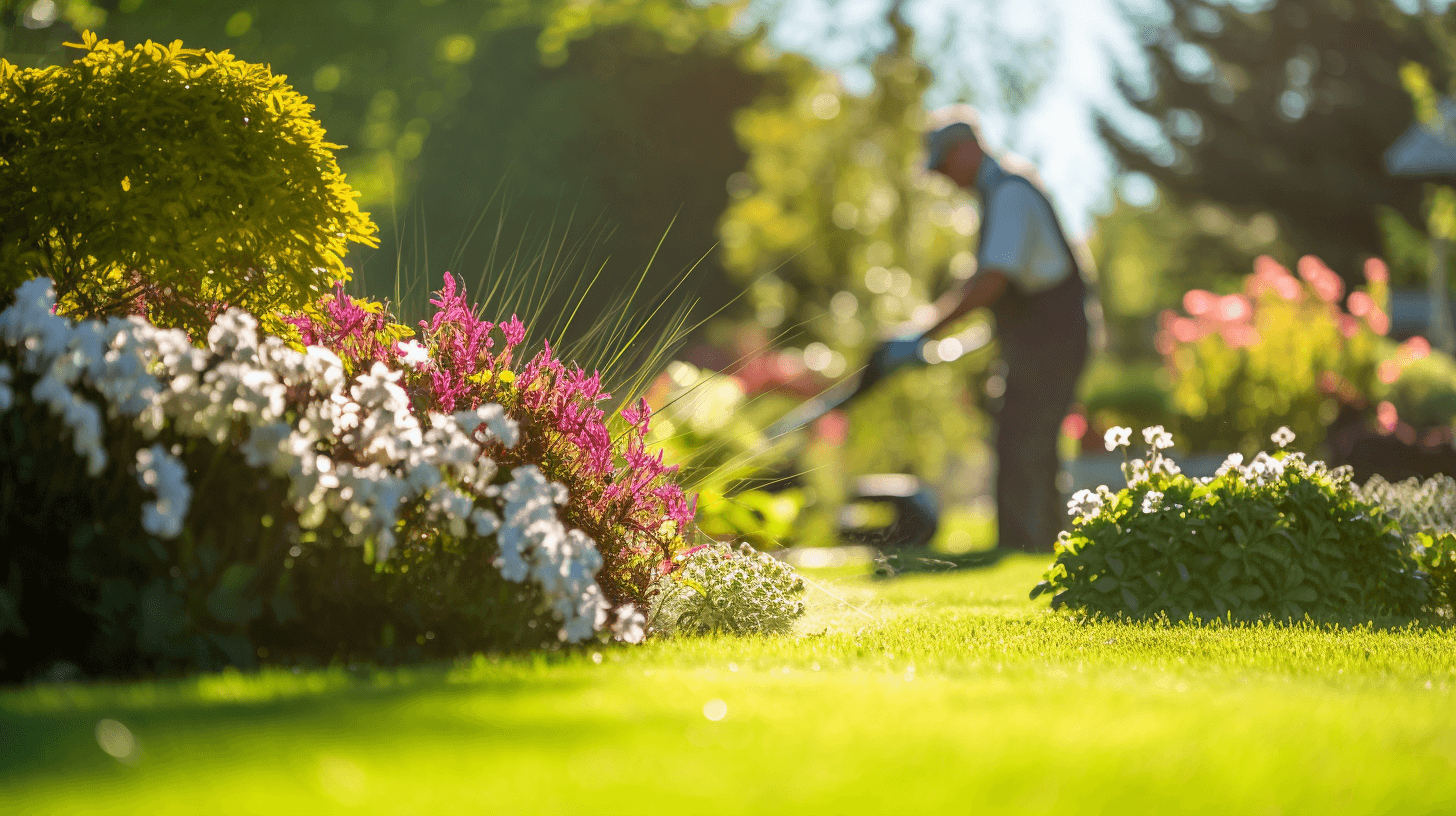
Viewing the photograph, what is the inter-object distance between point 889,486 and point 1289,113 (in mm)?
21317

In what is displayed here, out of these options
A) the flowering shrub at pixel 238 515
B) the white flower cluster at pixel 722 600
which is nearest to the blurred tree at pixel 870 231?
the white flower cluster at pixel 722 600

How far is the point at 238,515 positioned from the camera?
13.0 ft

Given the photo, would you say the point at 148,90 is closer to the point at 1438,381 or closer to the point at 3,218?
the point at 3,218

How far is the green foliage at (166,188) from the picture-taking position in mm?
4711

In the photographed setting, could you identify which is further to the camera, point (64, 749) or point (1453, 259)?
point (1453, 259)

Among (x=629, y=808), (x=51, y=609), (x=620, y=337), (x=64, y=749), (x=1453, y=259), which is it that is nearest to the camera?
(x=629, y=808)

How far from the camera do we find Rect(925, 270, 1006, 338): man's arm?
897cm

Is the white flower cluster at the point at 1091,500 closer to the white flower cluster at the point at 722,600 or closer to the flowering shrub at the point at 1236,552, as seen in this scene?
the flowering shrub at the point at 1236,552

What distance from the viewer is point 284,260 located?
4898mm

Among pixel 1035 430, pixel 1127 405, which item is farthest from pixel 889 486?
pixel 1127 405

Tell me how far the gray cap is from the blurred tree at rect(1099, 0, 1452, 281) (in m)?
19.5

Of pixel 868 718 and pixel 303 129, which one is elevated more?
pixel 303 129

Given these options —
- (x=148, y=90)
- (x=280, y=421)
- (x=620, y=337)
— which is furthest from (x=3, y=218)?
(x=620, y=337)

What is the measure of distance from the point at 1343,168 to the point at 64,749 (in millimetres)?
27867
